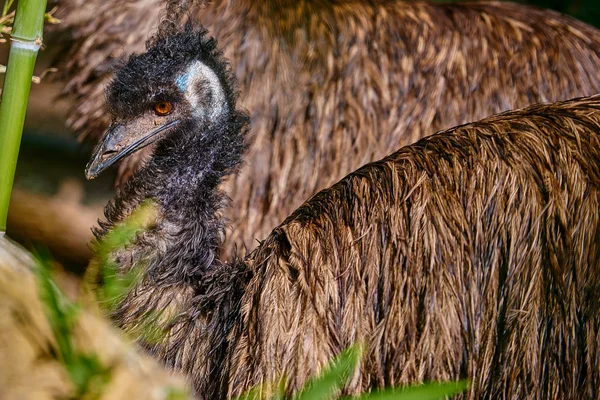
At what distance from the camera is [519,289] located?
2.17 meters

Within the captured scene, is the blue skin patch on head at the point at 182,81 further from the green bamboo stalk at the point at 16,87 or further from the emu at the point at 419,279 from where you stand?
the green bamboo stalk at the point at 16,87

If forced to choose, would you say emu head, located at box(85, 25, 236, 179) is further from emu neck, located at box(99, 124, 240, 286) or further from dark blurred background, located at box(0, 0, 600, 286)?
dark blurred background, located at box(0, 0, 600, 286)

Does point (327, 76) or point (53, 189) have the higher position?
point (327, 76)

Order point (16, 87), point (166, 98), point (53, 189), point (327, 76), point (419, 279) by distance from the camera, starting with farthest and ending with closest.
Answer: point (53, 189), point (327, 76), point (166, 98), point (419, 279), point (16, 87)

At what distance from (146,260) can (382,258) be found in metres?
0.59

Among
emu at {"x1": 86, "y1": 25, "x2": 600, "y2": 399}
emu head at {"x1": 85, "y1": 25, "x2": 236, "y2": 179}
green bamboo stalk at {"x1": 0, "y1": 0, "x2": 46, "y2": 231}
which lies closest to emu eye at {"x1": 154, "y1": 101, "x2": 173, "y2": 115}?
emu head at {"x1": 85, "y1": 25, "x2": 236, "y2": 179}

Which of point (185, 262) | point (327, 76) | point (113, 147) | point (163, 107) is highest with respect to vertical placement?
point (327, 76)

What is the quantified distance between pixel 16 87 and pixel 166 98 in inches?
24.7

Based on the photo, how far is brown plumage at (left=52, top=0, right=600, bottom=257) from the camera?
11.3 ft

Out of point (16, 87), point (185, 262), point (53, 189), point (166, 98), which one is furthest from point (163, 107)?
point (53, 189)

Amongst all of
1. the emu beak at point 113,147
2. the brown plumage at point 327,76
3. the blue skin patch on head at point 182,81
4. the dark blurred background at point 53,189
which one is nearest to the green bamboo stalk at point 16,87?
the emu beak at point 113,147

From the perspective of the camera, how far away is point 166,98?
Result: 2.46 meters

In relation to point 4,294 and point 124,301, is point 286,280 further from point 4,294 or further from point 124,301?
point 4,294

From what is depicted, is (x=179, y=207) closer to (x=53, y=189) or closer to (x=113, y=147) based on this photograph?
(x=113, y=147)
